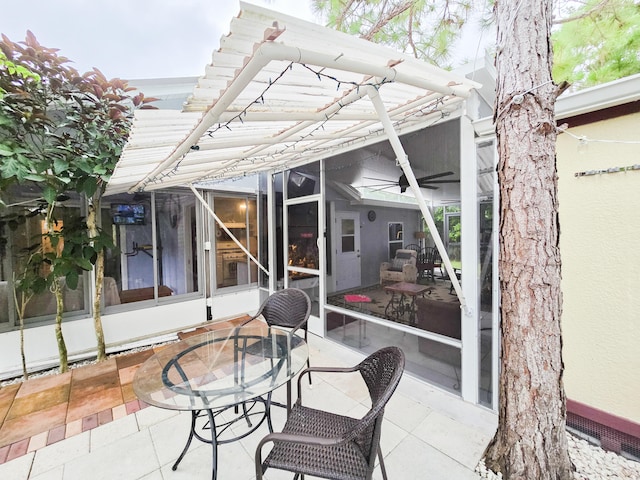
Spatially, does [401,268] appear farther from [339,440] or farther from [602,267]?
[339,440]

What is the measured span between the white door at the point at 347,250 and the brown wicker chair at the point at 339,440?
213 centimetres

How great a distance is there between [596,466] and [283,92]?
11.2 ft

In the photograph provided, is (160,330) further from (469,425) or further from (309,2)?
(309,2)

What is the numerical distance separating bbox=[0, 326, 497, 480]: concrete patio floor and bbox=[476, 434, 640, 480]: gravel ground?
32 cm

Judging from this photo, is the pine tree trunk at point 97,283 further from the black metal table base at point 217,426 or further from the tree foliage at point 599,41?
the tree foliage at point 599,41

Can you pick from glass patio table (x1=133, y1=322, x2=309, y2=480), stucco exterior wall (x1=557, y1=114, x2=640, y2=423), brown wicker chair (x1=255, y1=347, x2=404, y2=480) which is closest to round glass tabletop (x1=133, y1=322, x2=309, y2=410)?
glass patio table (x1=133, y1=322, x2=309, y2=480)

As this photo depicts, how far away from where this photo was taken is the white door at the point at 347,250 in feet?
12.6

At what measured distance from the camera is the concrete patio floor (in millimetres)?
2010

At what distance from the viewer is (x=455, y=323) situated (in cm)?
279

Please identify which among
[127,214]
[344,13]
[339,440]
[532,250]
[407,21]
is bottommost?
[339,440]

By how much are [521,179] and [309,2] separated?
15.3 feet

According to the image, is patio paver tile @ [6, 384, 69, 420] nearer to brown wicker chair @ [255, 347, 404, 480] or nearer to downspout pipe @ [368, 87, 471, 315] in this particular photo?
brown wicker chair @ [255, 347, 404, 480]

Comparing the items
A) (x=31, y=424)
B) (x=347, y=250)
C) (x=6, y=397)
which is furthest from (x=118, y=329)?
(x=347, y=250)

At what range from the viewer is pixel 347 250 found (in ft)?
13.1
